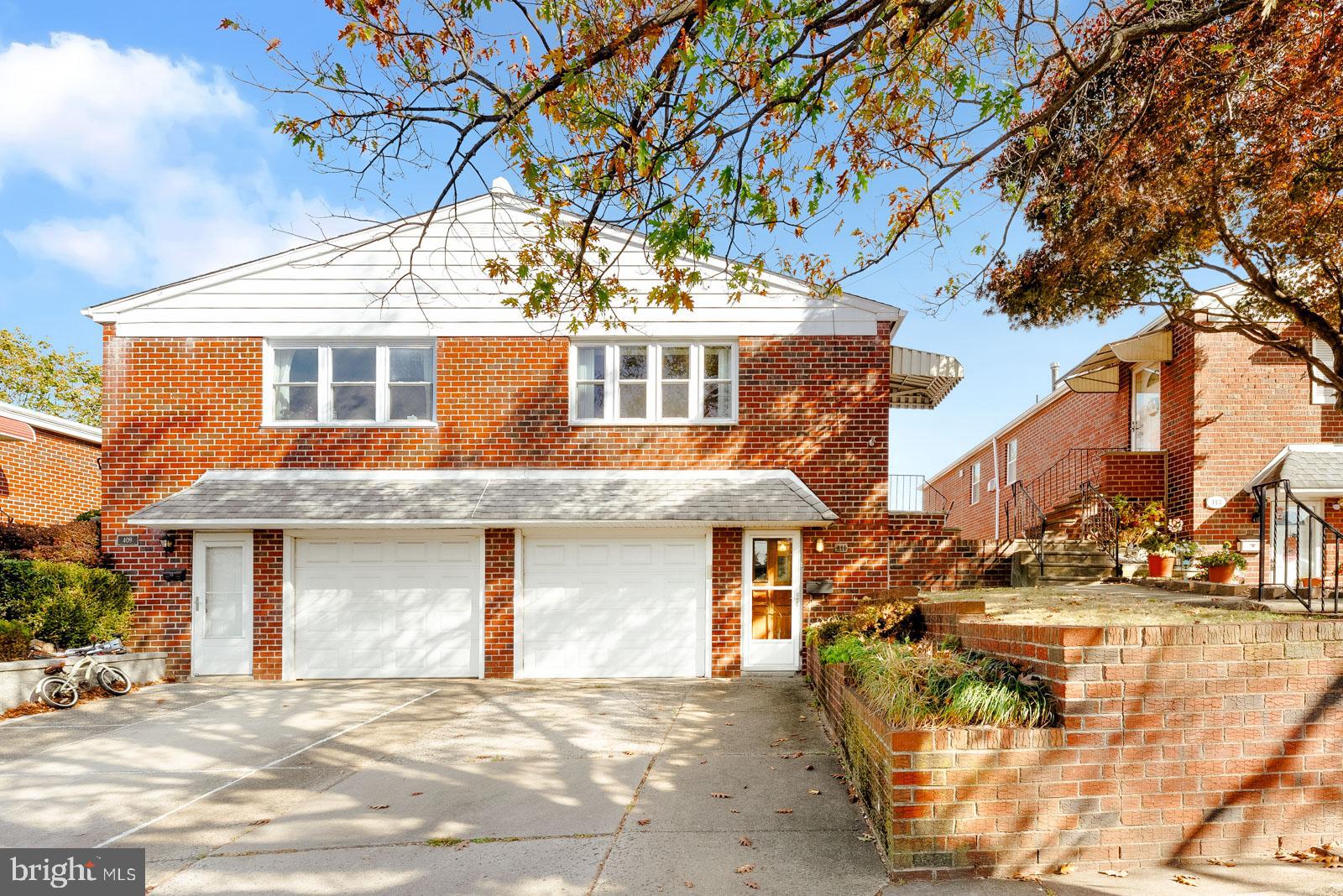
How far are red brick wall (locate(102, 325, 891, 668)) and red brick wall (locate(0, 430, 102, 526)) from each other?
3.87 metres

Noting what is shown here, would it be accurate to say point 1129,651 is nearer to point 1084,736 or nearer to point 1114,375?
point 1084,736

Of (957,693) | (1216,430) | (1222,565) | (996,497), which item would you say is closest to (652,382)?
(957,693)

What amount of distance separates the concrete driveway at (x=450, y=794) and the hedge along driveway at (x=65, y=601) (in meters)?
1.56

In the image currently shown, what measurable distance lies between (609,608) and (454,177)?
25.0 ft

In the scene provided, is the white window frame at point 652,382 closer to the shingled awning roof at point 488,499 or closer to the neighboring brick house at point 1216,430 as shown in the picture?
the shingled awning roof at point 488,499

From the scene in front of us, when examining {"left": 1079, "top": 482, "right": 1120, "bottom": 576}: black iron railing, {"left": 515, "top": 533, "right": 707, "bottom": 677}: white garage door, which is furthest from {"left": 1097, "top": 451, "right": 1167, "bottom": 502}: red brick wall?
A: {"left": 515, "top": 533, "right": 707, "bottom": 677}: white garage door

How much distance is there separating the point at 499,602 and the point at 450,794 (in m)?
5.51

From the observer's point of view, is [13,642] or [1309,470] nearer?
[13,642]

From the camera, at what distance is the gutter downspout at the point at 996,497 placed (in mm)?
22073

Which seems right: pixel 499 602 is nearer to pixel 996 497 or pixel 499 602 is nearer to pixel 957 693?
pixel 957 693

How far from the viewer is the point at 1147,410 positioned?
1548 centimetres

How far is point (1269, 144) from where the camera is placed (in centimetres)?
814

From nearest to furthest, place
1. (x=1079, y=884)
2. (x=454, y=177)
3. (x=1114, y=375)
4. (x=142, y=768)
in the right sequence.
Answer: (x=1079, y=884) < (x=454, y=177) < (x=142, y=768) < (x=1114, y=375)

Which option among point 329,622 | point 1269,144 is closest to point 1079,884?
point 1269,144
